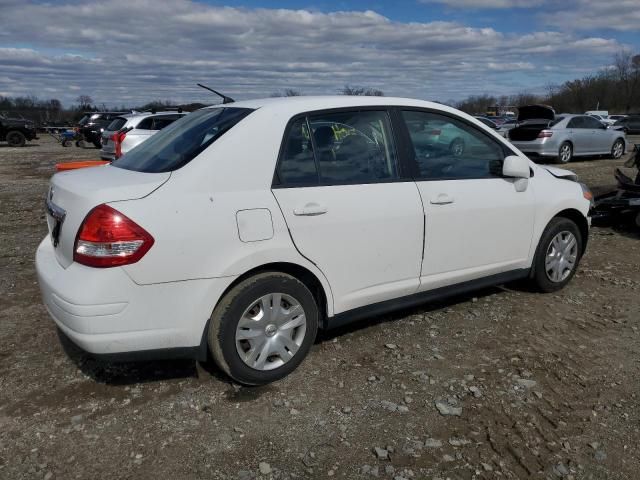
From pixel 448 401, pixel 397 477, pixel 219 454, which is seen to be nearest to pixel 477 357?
pixel 448 401

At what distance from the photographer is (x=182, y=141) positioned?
A: 11.3 ft

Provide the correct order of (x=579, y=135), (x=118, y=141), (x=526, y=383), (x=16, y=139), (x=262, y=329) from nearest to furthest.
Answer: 1. (x=262, y=329)
2. (x=526, y=383)
3. (x=118, y=141)
4. (x=579, y=135)
5. (x=16, y=139)

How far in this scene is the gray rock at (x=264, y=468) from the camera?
8.53 feet

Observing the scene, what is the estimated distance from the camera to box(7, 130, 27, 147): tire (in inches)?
1026

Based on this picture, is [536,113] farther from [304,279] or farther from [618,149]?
[304,279]

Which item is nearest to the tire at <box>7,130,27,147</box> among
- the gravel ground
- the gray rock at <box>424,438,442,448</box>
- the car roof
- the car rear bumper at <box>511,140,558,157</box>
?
the car rear bumper at <box>511,140,558,157</box>

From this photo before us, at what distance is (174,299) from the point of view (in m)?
2.91

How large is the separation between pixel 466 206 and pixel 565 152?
44.5 feet

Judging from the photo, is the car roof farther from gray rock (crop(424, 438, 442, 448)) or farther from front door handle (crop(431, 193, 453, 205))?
gray rock (crop(424, 438, 442, 448))

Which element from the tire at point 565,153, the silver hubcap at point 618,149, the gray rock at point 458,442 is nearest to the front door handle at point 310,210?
the gray rock at point 458,442

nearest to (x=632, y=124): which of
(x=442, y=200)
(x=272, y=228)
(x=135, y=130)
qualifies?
(x=135, y=130)

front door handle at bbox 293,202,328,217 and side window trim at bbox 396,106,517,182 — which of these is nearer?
front door handle at bbox 293,202,328,217

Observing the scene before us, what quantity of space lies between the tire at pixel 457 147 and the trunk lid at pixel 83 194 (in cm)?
214

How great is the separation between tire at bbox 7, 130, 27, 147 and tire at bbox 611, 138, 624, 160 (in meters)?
25.7
